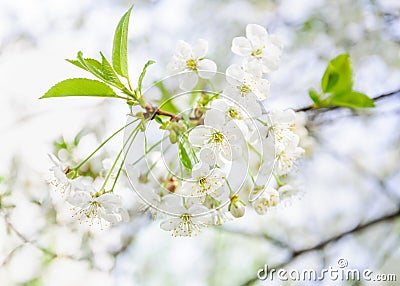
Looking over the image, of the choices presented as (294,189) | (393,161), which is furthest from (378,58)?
(294,189)

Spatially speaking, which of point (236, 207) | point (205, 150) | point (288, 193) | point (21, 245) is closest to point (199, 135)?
point (205, 150)

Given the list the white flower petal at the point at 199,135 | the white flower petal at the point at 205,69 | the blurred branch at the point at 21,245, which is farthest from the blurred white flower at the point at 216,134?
the blurred branch at the point at 21,245

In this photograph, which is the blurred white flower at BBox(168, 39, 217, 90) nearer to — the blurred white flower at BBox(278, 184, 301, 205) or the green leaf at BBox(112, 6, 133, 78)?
the green leaf at BBox(112, 6, 133, 78)

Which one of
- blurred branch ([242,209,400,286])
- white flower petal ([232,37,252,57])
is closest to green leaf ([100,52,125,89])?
white flower petal ([232,37,252,57])

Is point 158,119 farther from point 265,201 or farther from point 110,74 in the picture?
point 265,201

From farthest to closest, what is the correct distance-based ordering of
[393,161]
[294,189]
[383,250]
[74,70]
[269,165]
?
[393,161] → [74,70] → [383,250] → [294,189] → [269,165]

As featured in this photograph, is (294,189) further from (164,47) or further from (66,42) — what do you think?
(66,42)
